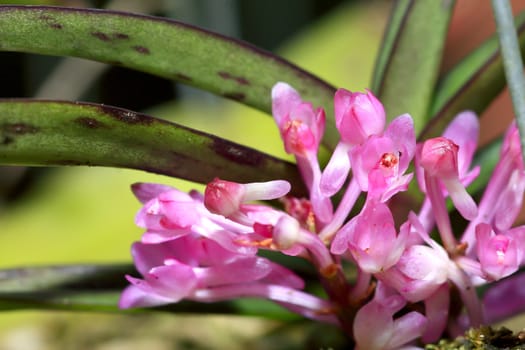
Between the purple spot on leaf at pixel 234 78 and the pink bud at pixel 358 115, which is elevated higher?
the purple spot on leaf at pixel 234 78

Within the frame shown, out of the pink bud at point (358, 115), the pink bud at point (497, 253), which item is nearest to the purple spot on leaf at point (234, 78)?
the pink bud at point (358, 115)

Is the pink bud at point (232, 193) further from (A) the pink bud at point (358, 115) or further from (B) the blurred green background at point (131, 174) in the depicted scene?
(B) the blurred green background at point (131, 174)

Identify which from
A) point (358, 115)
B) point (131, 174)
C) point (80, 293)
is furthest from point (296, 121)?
point (131, 174)

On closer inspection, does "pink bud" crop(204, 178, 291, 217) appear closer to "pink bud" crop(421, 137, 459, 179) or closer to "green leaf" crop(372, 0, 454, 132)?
"pink bud" crop(421, 137, 459, 179)

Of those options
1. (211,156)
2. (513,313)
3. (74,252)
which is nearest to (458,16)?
(74,252)

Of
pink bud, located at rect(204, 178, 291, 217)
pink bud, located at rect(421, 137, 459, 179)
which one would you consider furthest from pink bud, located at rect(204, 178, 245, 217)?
pink bud, located at rect(421, 137, 459, 179)

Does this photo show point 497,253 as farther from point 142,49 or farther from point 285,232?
point 142,49
